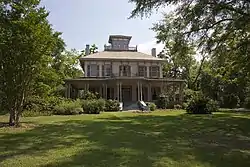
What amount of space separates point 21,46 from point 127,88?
26581 millimetres

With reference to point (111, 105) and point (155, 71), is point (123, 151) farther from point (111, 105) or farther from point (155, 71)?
point (155, 71)

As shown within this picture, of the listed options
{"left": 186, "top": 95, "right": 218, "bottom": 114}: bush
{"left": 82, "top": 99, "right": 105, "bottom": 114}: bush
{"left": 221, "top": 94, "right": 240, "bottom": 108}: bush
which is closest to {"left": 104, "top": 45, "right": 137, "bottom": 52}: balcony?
{"left": 221, "top": 94, "right": 240, "bottom": 108}: bush

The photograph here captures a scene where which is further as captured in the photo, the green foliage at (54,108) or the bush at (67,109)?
the bush at (67,109)

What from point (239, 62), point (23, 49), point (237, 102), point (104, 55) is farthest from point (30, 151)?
point (237, 102)

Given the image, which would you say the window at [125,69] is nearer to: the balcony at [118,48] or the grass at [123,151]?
the balcony at [118,48]

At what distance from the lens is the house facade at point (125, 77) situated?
38.5m

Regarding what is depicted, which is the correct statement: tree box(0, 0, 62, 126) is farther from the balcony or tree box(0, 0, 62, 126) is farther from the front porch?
the balcony

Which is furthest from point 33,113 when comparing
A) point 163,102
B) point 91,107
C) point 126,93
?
point 126,93

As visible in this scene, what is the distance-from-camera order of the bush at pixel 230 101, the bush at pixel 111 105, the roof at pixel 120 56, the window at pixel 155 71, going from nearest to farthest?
the bush at pixel 111 105, the roof at pixel 120 56, the window at pixel 155 71, the bush at pixel 230 101

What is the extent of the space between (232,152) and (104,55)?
109ft

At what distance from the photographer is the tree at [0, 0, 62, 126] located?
629 inches

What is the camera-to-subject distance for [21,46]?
16.0 metres

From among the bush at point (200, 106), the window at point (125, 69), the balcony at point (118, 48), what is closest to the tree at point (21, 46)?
the bush at point (200, 106)

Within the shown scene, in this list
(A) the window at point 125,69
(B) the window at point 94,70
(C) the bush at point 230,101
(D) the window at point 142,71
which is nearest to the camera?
(B) the window at point 94,70
